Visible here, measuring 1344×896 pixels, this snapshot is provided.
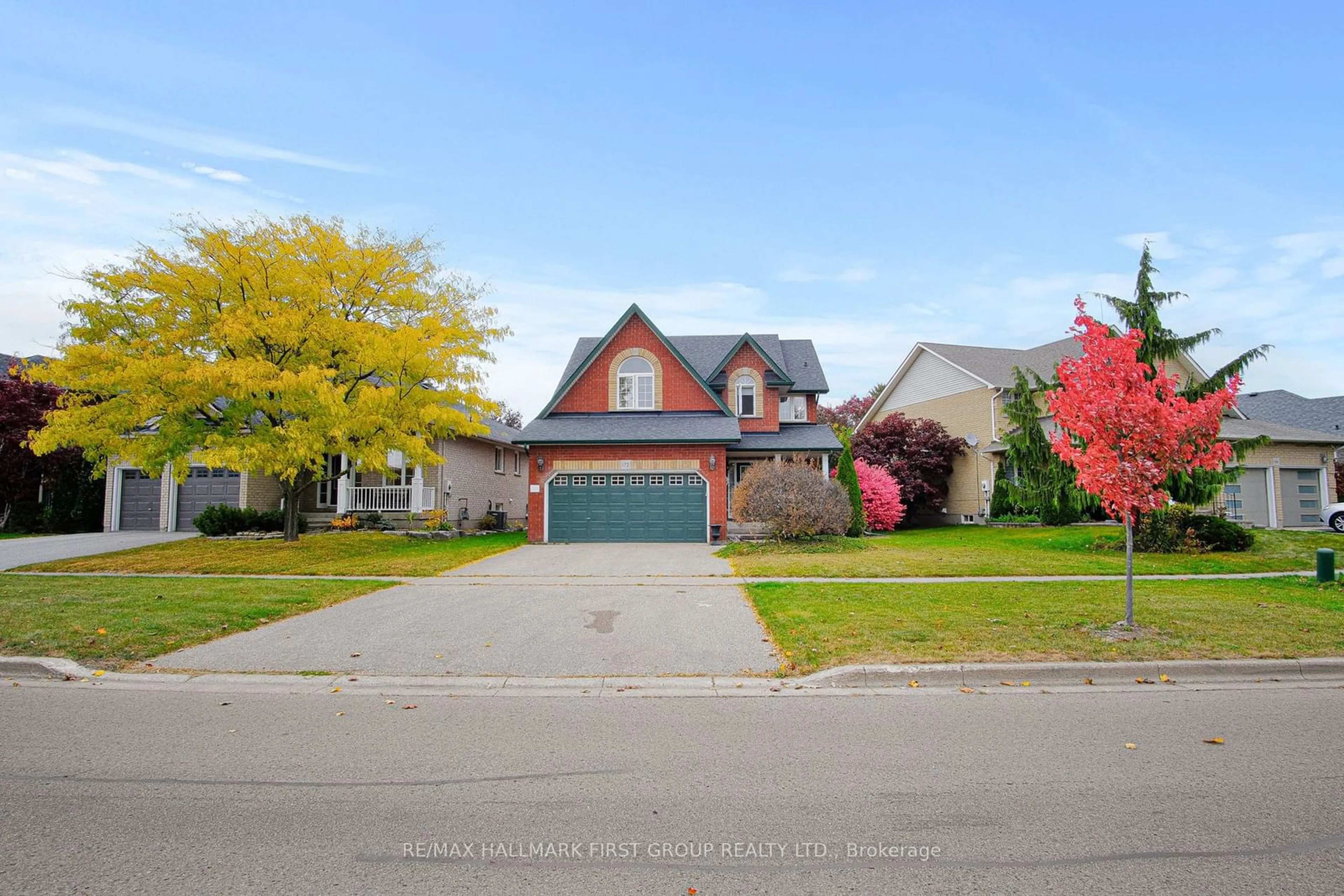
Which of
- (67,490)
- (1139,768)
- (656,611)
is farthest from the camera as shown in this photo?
(67,490)

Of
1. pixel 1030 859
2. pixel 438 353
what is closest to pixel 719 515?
pixel 438 353

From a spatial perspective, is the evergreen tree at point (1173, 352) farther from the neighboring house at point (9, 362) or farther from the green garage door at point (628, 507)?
the neighboring house at point (9, 362)

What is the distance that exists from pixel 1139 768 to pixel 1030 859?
1.73 m

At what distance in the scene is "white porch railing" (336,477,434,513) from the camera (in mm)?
25266

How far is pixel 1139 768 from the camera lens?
4.77m

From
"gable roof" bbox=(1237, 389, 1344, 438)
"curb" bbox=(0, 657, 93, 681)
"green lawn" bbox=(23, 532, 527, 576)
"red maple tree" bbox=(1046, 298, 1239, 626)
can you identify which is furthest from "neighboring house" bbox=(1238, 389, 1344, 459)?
"curb" bbox=(0, 657, 93, 681)

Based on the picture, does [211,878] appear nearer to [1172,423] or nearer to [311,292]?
[1172,423]

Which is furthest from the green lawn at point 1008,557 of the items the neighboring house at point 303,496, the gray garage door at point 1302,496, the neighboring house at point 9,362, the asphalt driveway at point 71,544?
the neighboring house at point 9,362

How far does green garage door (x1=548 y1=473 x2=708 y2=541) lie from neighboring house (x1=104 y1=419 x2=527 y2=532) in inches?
189

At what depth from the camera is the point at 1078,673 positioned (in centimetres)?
715

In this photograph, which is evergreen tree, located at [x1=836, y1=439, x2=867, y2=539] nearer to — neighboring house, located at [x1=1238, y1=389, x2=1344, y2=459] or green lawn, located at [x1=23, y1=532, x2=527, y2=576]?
green lawn, located at [x1=23, y1=532, x2=527, y2=576]

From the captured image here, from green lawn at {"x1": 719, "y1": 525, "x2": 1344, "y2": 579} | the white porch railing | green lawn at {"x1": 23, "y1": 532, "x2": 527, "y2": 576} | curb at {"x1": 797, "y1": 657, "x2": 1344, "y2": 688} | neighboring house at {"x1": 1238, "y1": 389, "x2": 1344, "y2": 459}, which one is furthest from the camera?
neighboring house at {"x1": 1238, "y1": 389, "x2": 1344, "y2": 459}

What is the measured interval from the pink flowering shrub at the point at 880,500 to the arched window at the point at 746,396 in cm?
424

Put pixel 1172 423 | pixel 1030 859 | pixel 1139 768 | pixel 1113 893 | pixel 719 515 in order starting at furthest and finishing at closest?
pixel 719 515
pixel 1172 423
pixel 1139 768
pixel 1030 859
pixel 1113 893
